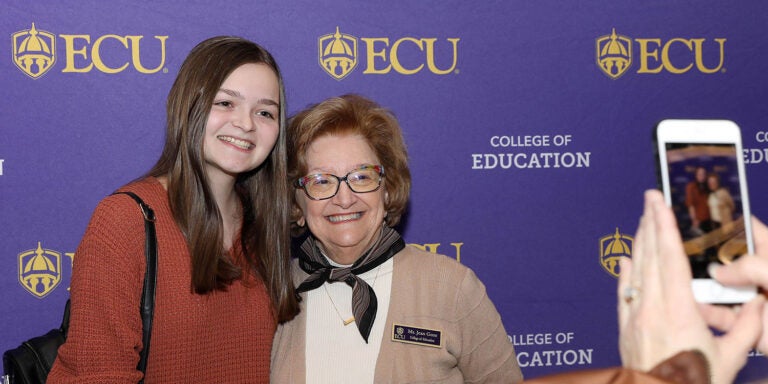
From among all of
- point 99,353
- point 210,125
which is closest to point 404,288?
point 210,125

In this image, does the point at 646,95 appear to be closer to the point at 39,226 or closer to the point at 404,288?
the point at 404,288

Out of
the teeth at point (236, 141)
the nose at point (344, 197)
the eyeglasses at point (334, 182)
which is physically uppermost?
the teeth at point (236, 141)

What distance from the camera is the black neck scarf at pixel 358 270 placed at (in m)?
2.10

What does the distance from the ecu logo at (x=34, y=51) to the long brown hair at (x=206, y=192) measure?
83 centimetres

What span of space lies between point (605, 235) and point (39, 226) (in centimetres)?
215

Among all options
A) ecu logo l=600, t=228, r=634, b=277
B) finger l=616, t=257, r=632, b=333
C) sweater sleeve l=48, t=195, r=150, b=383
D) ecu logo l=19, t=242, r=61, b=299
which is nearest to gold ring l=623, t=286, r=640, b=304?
finger l=616, t=257, r=632, b=333

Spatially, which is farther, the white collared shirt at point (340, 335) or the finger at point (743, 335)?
the white collared shirt at point (340, 335)

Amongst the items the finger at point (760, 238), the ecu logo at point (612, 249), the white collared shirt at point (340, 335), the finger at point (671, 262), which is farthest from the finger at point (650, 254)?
the ecu logo at point (612, 249)

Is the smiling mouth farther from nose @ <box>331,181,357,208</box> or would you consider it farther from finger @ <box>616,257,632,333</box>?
finger @ <box>616,257,632,333</box>

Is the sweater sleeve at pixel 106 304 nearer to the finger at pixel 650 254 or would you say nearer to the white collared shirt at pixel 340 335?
the white collared shirt at pixel 340 335

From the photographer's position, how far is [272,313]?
2.02m

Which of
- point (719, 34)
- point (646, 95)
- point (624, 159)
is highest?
point (719, 34)

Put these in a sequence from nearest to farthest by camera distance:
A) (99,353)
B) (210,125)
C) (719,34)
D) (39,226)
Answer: (99,353) → (210,125) → (39,226) → (719,34)

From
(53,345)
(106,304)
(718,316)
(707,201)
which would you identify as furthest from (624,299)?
(53,345)
